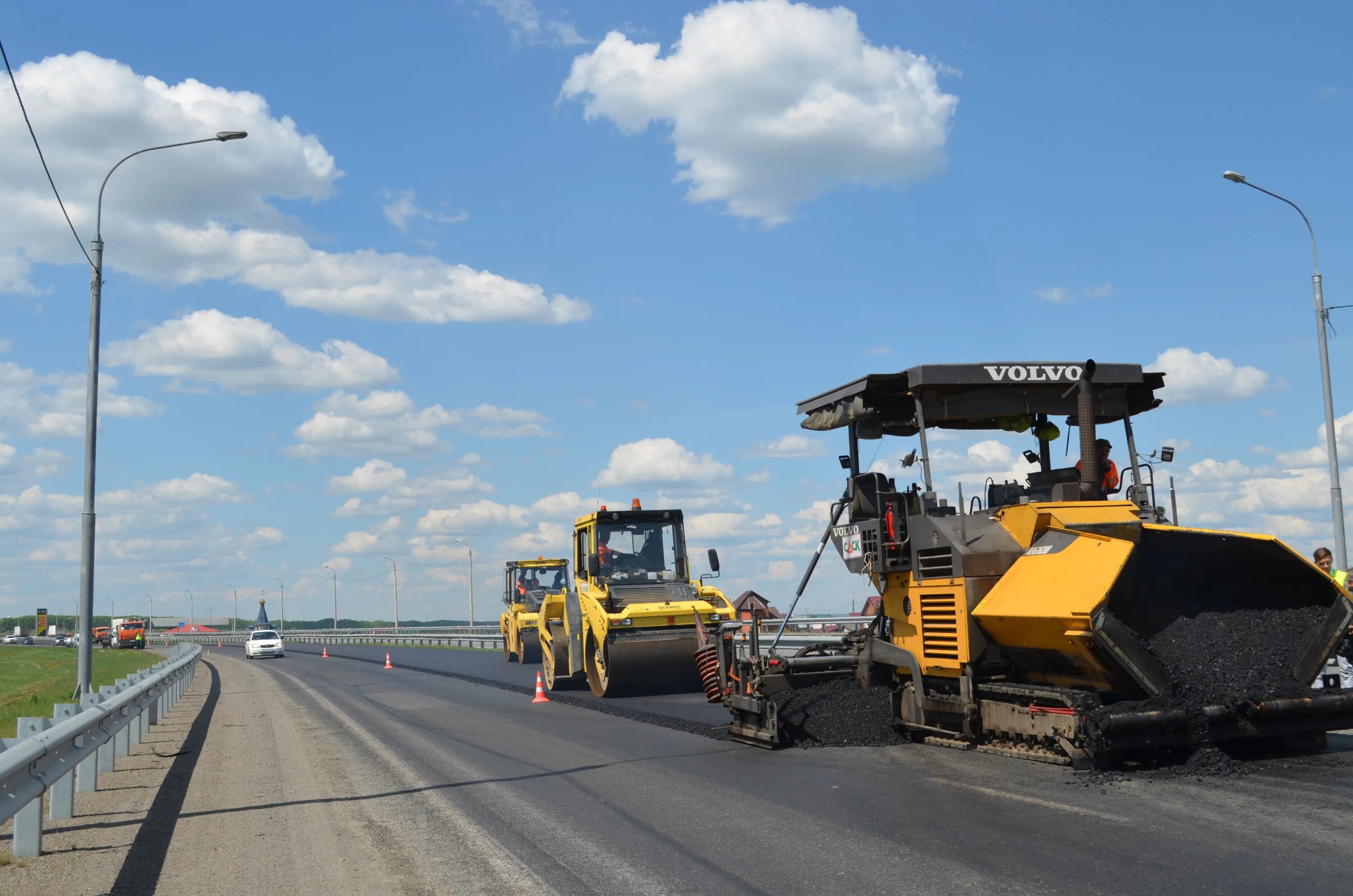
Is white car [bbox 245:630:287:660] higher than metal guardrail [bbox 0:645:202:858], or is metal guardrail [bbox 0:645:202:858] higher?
metal guardrail [bbox 0:645:202:858]

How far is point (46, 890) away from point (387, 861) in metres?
1.72

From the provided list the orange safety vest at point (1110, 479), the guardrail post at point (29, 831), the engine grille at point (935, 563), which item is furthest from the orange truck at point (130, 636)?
the orange safety vest at point (1110, 479)

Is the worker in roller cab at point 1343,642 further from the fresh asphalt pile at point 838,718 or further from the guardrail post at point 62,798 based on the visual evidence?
the guardrail post at point 62,798

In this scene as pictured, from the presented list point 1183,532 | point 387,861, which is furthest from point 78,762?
point 1183,532

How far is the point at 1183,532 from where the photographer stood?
323 inches

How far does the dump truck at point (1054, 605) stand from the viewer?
7.82 metres

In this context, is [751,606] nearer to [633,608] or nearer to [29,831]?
[633,608]

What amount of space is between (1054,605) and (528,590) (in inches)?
906

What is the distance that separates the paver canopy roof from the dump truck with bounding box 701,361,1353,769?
0.05 ft

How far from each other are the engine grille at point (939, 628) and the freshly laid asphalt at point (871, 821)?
84 centimetres

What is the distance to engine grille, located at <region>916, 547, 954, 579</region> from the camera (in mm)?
9281

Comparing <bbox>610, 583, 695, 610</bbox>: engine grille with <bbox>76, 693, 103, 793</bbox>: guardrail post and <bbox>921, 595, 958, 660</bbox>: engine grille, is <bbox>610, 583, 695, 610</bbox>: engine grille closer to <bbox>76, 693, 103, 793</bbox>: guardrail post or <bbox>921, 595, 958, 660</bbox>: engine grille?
<bbox>921, 595, 958, 660</bbox>: engine grille

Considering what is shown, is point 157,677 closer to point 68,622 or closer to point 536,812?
point 536,812

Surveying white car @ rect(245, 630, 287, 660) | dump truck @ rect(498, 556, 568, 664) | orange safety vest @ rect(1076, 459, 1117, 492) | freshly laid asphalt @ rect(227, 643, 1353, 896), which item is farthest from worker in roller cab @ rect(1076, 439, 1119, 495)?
white car @ rect(245, 630, 287, 660)
